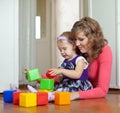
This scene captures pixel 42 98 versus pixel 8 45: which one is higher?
pixel 8 45

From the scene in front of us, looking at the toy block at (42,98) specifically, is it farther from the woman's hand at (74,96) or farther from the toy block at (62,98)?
the woman's hand at (74,96)

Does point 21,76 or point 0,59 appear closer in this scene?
point 0,59

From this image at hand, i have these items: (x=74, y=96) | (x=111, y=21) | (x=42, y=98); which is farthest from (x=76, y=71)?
(x=111, y=21)

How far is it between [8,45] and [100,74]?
789 mm

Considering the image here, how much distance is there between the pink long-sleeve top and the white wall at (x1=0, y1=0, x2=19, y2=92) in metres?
0.66

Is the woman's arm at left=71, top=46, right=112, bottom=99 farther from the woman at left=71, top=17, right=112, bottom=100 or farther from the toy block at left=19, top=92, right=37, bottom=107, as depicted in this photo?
the toy block at left=19, top=92, right=37, bottom=107

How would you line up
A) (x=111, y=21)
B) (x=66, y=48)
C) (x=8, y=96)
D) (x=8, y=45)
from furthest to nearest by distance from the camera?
1. (x=111, y=21)
2. (x=8, y=45)
3. (x=66, y=48)
4. (x=8, y=96)

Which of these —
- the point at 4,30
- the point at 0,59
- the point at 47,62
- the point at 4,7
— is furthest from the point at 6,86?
the point at 47,62

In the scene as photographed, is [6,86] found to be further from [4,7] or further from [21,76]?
[21,76]

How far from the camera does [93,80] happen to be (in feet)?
5.10

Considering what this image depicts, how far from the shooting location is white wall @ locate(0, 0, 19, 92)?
1.99 meters

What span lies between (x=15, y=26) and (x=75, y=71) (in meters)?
0.79

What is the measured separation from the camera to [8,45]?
2.00 metres

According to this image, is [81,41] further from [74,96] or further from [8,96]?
[8,96]
